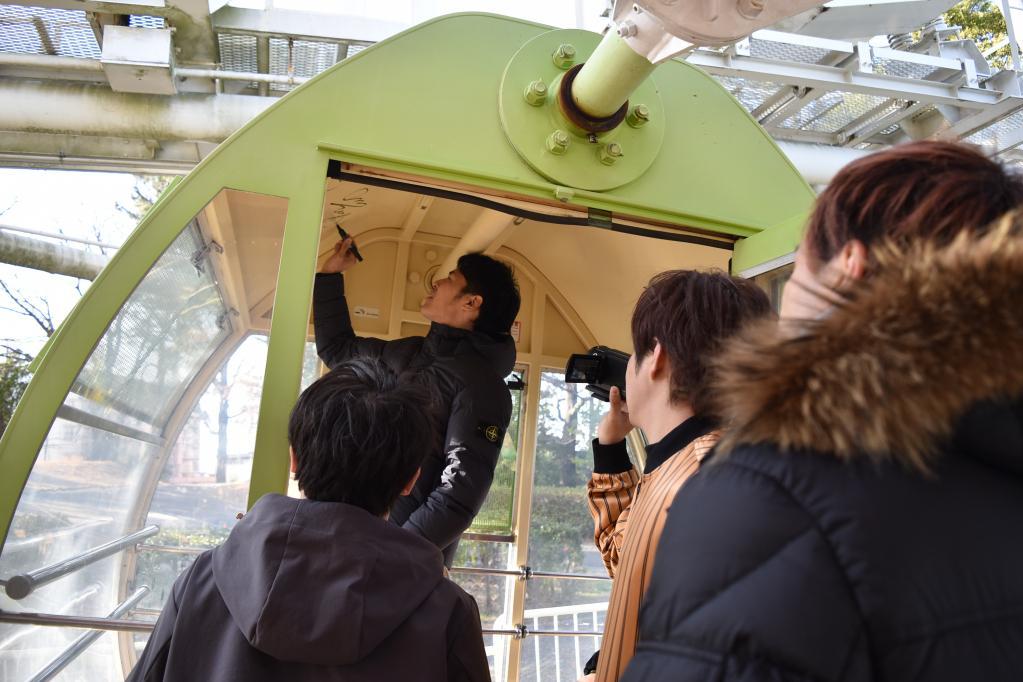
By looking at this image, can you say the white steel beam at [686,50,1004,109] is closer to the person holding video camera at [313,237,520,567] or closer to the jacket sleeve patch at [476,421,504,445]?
the person holding video camera at [313,237,520,567]

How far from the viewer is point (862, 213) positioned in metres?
0.89

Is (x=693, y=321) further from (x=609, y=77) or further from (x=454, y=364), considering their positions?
(x=454, y=364)

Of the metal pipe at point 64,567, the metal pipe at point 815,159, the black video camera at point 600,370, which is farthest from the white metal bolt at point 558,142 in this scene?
the metal pipe at point 815,159

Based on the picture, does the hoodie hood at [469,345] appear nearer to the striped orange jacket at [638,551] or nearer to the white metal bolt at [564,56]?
the white metal bolt at [564,56]

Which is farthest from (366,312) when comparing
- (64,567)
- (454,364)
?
(64,567)

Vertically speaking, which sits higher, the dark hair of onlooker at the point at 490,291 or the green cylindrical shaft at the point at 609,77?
the green cylindrical shaft at the point at 609,77

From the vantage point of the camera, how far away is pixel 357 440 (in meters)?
1.54

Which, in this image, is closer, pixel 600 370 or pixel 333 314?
pixel 600 370

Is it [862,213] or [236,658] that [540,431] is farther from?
[862,213]

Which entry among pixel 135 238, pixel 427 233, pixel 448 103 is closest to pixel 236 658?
pixel 135 238

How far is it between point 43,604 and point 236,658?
1050mm

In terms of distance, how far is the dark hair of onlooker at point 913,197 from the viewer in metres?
0.85

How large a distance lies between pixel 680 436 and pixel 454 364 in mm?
1652

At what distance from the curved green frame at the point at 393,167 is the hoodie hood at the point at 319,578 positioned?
60 cm
